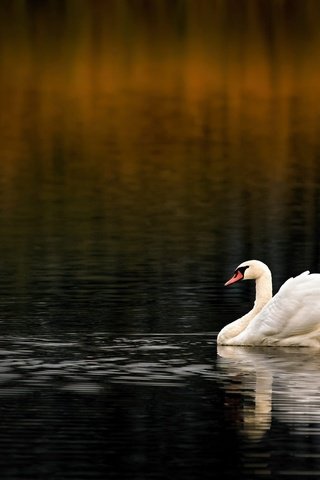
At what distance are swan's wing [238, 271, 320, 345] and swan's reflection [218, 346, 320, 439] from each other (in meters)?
0.18

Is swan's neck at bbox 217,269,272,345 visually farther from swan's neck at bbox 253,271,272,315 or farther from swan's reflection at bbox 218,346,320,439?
swan's reflection at bbox 218,346,320,439

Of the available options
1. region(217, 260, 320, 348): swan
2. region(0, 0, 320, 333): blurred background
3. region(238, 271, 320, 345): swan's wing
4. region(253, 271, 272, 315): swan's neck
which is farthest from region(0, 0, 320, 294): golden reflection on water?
region(238, 271, 320, 345): swan's wing

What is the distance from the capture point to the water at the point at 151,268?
19.5 meters

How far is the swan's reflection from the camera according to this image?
66.9 ft

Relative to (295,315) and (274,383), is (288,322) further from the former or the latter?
(274,383)

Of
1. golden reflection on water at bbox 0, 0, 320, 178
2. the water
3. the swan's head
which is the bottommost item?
the water

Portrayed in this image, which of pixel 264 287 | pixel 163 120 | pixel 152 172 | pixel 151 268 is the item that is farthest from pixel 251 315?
pixel 163 120

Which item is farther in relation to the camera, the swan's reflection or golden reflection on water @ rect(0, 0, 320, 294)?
golden reflection on water @ rect(0, 0, 320, 294)

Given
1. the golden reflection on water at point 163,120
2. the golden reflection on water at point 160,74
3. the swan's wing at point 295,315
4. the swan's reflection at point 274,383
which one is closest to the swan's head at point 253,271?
the swan's wing at point 295,315

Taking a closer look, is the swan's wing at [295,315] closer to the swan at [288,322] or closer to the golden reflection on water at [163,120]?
the swan at [288,322]

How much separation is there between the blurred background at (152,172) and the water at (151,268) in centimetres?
11

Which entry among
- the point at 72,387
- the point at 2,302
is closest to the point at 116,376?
the point at 72,387

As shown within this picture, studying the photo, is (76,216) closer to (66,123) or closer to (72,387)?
(72,387)

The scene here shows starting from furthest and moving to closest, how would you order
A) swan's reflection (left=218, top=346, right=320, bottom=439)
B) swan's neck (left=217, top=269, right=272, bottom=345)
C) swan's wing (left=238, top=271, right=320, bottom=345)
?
1. swan's neck (left=217, top=269, right=272, bottom=345)
2. swan's wing (left=238, top=271, right=320, bottom=345)
3. swan's reflection (left=218, top=346, right=320, bottom=439)
